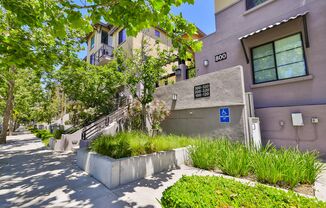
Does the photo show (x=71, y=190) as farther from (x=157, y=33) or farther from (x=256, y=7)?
(x=157, y=33)

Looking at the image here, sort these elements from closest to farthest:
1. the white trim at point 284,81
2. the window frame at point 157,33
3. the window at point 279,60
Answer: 1. the white trim at point 284,81
2. the window at point 279,60
3. the window frame at point 157,33

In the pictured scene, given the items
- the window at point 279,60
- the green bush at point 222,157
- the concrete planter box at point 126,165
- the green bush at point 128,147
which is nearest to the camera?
the concrete planter box at point 126,165

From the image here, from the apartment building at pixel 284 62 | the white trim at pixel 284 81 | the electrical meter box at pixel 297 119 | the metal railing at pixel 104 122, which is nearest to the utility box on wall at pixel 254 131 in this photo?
the apartment building at pixel 284 62

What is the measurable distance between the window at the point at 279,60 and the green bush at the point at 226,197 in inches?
259

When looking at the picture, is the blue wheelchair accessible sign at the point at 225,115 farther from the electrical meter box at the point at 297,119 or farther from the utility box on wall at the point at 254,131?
the electrical meter box at the point at 297,119

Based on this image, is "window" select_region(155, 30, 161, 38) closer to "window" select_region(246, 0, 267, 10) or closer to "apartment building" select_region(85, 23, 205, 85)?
"apartment building" select_region(85, 23, 205, 85)

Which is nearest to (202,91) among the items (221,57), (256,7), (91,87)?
(221,57)

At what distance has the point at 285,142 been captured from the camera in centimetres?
685

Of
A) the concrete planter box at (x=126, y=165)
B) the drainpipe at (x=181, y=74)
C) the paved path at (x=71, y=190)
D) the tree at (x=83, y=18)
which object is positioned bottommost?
the paved path at (x=71, y=190)

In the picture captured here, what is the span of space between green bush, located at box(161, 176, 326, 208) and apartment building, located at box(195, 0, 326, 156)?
5235 millimetres

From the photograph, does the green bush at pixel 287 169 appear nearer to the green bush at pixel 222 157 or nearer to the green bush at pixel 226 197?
the green bush at pixel 222 157

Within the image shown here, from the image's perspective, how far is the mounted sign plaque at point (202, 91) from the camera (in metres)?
8.51

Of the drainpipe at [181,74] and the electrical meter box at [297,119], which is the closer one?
the electrical meter box at [297,119]

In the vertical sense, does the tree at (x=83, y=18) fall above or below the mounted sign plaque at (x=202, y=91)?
above
